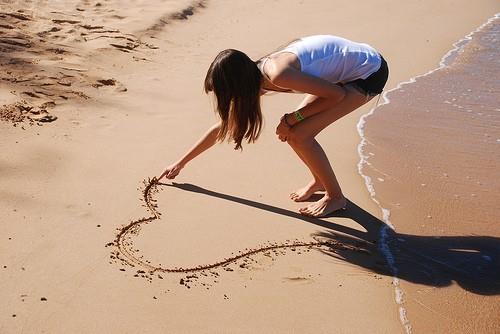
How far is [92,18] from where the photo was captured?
6820 mm

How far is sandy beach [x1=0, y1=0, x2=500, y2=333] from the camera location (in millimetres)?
2594

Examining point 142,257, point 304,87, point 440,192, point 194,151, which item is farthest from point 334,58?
point 142,257

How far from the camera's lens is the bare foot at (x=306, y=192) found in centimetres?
367

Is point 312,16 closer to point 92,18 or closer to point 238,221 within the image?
point 92,18

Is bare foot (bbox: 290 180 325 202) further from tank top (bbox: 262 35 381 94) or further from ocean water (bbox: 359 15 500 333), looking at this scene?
tank top (bbox: 262 35 381 94)

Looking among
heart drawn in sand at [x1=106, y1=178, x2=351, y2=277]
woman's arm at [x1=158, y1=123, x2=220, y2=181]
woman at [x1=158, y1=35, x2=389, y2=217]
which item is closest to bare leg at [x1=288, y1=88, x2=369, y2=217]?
woman at [x1=158, y1=35, x2=389, y2=217]

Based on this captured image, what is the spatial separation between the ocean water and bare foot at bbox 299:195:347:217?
0.29m

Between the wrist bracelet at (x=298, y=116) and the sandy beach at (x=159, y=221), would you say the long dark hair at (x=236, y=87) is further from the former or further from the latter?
the sandy beach at (x=159, y=221)

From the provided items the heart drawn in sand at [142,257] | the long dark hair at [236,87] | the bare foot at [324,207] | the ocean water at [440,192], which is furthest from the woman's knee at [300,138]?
the ocean water at [440,192]

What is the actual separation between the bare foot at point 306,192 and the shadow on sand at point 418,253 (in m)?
0.16

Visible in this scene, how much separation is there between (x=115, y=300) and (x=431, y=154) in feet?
9.03

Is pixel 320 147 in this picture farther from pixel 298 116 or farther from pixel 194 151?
pixel 194 151

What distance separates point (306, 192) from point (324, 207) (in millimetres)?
209

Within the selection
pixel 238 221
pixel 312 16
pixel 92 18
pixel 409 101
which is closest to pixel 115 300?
pixel 238 221
